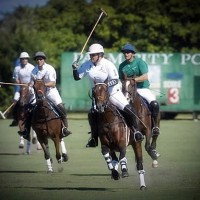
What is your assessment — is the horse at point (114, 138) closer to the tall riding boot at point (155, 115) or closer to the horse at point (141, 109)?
the horse at point (141, 109)

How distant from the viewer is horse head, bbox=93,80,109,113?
1359cm

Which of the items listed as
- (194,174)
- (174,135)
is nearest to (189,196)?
(194,174)

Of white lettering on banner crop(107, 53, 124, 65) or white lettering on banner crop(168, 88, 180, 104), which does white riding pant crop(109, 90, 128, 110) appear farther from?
white lettering on banner crop(107, 53, 124, 65)

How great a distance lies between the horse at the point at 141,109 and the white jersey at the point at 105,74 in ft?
4.37

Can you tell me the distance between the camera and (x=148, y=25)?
175 feet

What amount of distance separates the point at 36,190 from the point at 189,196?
2306 mm

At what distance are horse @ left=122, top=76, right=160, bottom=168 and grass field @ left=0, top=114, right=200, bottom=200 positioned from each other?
0.42 m

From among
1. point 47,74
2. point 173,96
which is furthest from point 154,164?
point 173,96

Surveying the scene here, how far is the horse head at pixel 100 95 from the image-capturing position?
13594 mm

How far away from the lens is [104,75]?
14.0m

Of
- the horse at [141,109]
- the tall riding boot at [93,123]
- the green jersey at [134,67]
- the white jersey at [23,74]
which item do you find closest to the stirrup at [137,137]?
the tall riding boot at [93,123]

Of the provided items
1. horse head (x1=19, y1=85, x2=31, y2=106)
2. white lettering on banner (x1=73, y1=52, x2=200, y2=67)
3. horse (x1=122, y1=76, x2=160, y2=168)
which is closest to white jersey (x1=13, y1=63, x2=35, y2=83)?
horse head (x1=19, y1=85, x2=31, y2=106)

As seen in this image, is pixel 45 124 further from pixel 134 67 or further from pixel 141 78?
pixel 141 78

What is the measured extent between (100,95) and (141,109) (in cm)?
371
